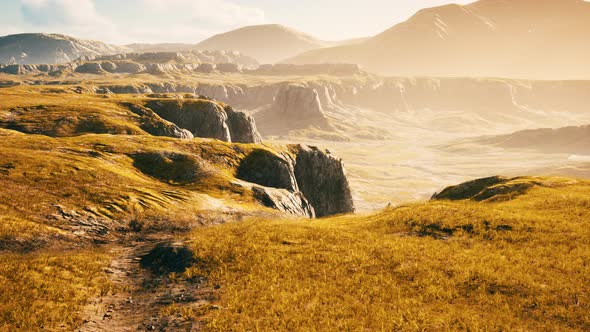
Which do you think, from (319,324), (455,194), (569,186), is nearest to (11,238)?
(319,324)

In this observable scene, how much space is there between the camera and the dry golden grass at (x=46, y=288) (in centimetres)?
1733

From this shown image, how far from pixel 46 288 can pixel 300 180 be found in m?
75.6

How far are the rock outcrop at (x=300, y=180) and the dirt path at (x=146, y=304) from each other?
32.6 metres

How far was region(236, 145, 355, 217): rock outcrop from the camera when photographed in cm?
6412

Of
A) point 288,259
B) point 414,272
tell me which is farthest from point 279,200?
point 414,272

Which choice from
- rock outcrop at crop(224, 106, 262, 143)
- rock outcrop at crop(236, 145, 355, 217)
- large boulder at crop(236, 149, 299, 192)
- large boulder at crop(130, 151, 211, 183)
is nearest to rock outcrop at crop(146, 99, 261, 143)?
rock outcrop at crop(224, 106, 262, 143)

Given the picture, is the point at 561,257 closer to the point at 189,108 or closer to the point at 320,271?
the point at 320,271

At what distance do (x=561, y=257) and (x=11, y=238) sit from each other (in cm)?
4081

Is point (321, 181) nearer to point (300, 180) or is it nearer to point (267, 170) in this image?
point (300, 180)

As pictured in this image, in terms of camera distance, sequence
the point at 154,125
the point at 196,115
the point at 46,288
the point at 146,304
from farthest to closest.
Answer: the point at 196,115 < the point at 154,125 < the point at 146,304 < the point at 46,288

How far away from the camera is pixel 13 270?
21703 millimetres

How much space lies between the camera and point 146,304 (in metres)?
20.8

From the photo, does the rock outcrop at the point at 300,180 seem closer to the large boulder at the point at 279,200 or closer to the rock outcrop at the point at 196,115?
the large boulder at the point at 279,200

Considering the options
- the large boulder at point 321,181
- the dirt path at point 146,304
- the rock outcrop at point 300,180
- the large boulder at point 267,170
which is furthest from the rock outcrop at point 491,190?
the large boulder at point 321,181
